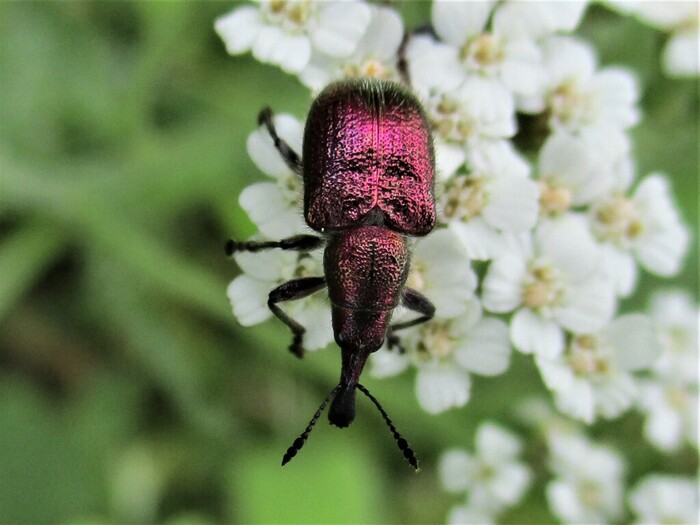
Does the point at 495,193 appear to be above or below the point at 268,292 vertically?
above

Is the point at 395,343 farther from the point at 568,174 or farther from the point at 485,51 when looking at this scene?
the point at 485,51

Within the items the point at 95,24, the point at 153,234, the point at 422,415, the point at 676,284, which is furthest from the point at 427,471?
the point at 95,24

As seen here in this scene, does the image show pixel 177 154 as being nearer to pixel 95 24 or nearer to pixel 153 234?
pixel 153 234

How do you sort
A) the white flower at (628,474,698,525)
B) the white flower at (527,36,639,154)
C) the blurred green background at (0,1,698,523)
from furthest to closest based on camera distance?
the blurred green background at (0,1,698,523), the white flower at (628,474,698,525), the white flower at (527,36,639,154)

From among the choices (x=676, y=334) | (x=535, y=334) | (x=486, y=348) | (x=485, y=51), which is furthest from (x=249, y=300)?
(x=676, y=334)

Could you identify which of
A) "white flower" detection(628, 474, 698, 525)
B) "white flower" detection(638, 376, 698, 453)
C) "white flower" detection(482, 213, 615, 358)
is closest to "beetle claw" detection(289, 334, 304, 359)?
"white flower" detection(482, 213, 615, 358)

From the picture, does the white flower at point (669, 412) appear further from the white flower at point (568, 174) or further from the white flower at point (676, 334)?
the white flower at point (568, 174)

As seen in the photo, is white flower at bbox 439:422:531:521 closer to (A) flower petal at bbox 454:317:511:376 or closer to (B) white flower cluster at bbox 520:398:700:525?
(B) white flower cluster at bbox 520:398:700:525
